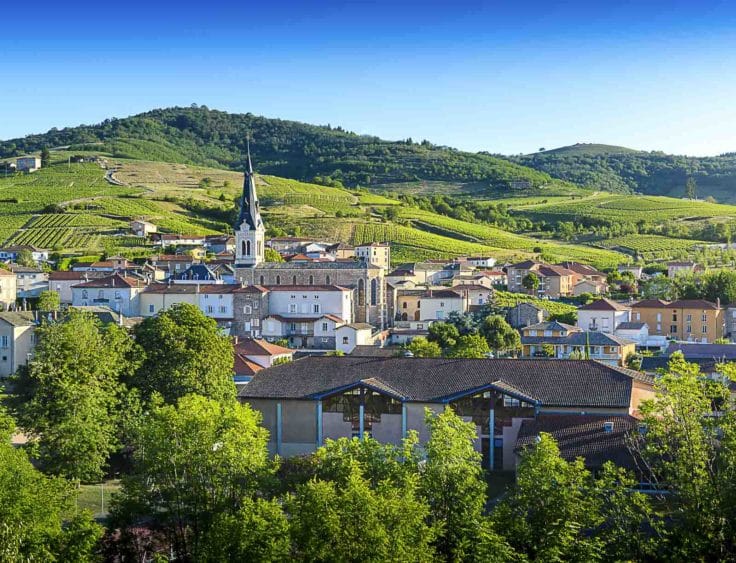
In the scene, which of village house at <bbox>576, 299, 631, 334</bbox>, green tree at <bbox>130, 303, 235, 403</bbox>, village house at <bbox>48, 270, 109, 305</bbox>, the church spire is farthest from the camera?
the church spire

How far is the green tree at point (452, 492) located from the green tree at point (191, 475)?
449 cm

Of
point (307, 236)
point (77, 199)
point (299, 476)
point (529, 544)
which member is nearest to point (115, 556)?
point (299, 476)

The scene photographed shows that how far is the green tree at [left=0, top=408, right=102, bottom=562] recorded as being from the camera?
2389 centimetres

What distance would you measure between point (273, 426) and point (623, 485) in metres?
16.1

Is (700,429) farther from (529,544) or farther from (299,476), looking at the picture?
(299,476)

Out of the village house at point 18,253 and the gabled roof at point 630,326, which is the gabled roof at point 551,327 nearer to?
the gabled roof at point 630,326

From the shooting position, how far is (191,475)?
2681 centimetres

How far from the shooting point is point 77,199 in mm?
121750

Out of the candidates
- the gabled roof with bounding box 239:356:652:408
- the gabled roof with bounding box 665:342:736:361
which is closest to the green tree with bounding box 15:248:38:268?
the gabled roof with bounding box 665:342:736:361

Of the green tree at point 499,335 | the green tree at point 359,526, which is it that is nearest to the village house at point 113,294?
the green tree at point 499,335

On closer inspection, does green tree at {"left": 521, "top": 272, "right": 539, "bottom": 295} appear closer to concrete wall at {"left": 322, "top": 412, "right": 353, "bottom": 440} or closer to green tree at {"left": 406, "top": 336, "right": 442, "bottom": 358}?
green tree at {"left": 406, "top": 336, "right": 442, "bottom": 358}

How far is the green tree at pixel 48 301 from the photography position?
69625 millimetres

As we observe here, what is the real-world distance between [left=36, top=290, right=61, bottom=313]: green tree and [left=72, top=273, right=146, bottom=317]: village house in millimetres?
1279

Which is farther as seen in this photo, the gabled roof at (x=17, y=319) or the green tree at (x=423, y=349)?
the green tree at (x=423, y=349)
